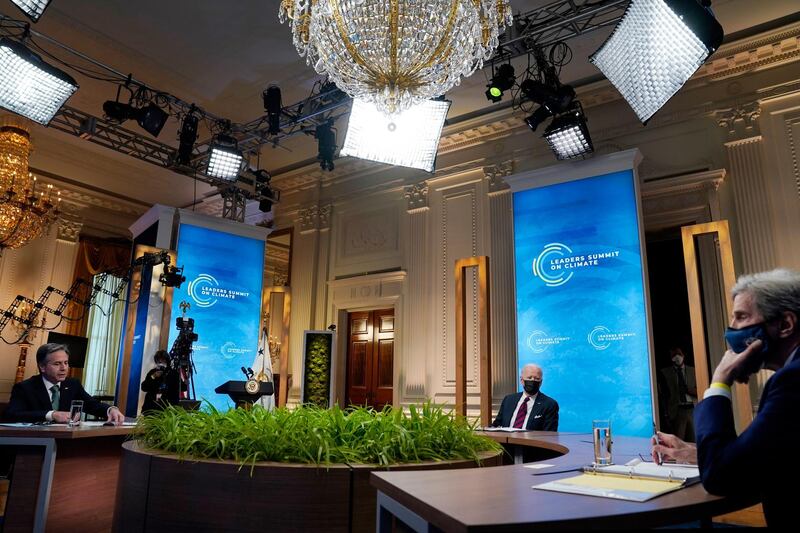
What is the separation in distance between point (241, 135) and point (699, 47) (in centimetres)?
625

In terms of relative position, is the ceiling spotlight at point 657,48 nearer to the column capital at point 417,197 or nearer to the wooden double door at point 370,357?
the column capital at point 417,197

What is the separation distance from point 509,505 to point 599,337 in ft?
15.4

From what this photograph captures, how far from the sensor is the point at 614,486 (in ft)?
4.66

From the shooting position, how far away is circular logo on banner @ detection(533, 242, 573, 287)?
5.87 metres

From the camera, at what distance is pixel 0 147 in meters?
6.96

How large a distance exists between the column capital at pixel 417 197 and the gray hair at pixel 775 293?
253 inches

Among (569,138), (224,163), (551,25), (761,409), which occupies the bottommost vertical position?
(761,409)

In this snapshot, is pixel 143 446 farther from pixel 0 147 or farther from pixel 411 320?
pixel 0 147

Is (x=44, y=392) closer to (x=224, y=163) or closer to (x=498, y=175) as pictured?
(x=224, y=163)

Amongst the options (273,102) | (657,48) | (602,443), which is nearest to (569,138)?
(657,48)

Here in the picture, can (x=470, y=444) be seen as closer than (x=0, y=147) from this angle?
Yes

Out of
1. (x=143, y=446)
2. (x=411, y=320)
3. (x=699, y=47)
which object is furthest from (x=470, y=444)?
(x=411, y=320)

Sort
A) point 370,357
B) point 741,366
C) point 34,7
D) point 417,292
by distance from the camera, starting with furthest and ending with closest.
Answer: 1. point 370,357
2. point 417,292
3. point 34,7
4. point 741,366

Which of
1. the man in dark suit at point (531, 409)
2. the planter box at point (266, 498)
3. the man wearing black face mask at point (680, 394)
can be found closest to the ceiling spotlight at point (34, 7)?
the planter box at point (266, 498)
